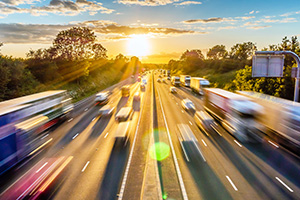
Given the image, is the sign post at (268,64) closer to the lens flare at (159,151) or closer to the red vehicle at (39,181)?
the lens flare at (159,151)

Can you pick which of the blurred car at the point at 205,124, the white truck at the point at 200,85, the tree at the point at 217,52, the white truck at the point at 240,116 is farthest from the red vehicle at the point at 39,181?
the tree at the point at 217,52

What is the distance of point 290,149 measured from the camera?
17609 mm

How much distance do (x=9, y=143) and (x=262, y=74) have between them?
85.8 feet

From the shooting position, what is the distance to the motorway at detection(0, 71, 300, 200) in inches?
482

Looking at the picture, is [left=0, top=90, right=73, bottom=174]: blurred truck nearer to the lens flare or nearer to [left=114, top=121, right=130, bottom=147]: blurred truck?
[left=114, top=121, right=130, bottom=147]: blurred truck

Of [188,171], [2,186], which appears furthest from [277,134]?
[2,186]

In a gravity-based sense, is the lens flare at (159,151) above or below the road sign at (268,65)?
below

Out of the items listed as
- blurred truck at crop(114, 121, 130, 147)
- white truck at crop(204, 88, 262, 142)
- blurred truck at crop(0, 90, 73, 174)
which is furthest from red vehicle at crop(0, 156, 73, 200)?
white truck at crop(204, 88, 262, 142)

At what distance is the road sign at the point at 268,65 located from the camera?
2356 centimetres

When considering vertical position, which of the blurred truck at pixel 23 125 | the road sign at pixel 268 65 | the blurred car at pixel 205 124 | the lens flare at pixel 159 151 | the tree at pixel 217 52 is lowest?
the lens flare at pixel 159 151

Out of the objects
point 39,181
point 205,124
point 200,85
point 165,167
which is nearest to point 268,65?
point 205,124

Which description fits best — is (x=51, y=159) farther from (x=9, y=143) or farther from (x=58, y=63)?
(x=58, y=63)

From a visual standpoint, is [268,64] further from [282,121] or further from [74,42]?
[74,42]

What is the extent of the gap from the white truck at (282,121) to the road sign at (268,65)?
3753mm
